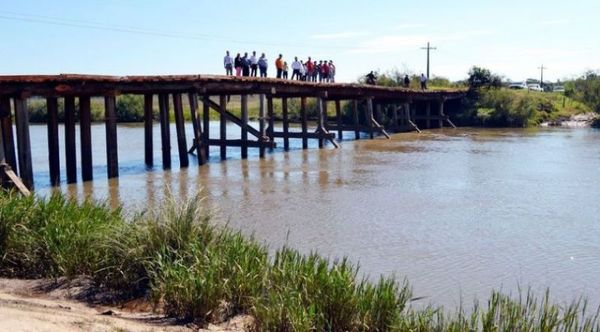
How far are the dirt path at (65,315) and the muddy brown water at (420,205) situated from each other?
116 inches

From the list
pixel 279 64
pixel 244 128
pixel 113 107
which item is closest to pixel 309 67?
pixel 279 64

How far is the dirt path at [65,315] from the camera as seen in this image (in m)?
5.86

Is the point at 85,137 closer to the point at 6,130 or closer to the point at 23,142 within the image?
the point at 23,142

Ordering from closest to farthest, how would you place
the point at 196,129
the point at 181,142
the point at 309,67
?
the point at 181,142 < the point at 196,129 < the point at 309,67

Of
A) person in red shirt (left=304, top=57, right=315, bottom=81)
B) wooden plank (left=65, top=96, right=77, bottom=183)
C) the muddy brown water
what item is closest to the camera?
the muddy brown water

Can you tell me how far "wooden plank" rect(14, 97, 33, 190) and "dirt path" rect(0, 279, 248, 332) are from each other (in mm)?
8657

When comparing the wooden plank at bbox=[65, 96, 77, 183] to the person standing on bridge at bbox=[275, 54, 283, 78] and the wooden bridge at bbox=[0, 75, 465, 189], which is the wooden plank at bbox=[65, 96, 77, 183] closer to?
the wooden bridge at bbox=[0, 75, 465, 189]

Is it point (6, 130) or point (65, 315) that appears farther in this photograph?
point (6, 130)

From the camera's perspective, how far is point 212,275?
660 centimetres

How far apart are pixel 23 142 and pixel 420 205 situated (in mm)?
7858

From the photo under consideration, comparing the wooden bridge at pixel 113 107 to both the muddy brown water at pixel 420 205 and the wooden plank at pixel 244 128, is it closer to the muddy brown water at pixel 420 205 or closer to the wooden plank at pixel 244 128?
the wooden plank at pixel 244 128

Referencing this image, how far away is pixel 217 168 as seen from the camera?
858 inches

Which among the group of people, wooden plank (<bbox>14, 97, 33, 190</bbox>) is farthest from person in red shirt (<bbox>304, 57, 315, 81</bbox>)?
wooden plank (<bbox>14, 97, 33, 190</bbox>)

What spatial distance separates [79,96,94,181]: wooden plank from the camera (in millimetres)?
17641
